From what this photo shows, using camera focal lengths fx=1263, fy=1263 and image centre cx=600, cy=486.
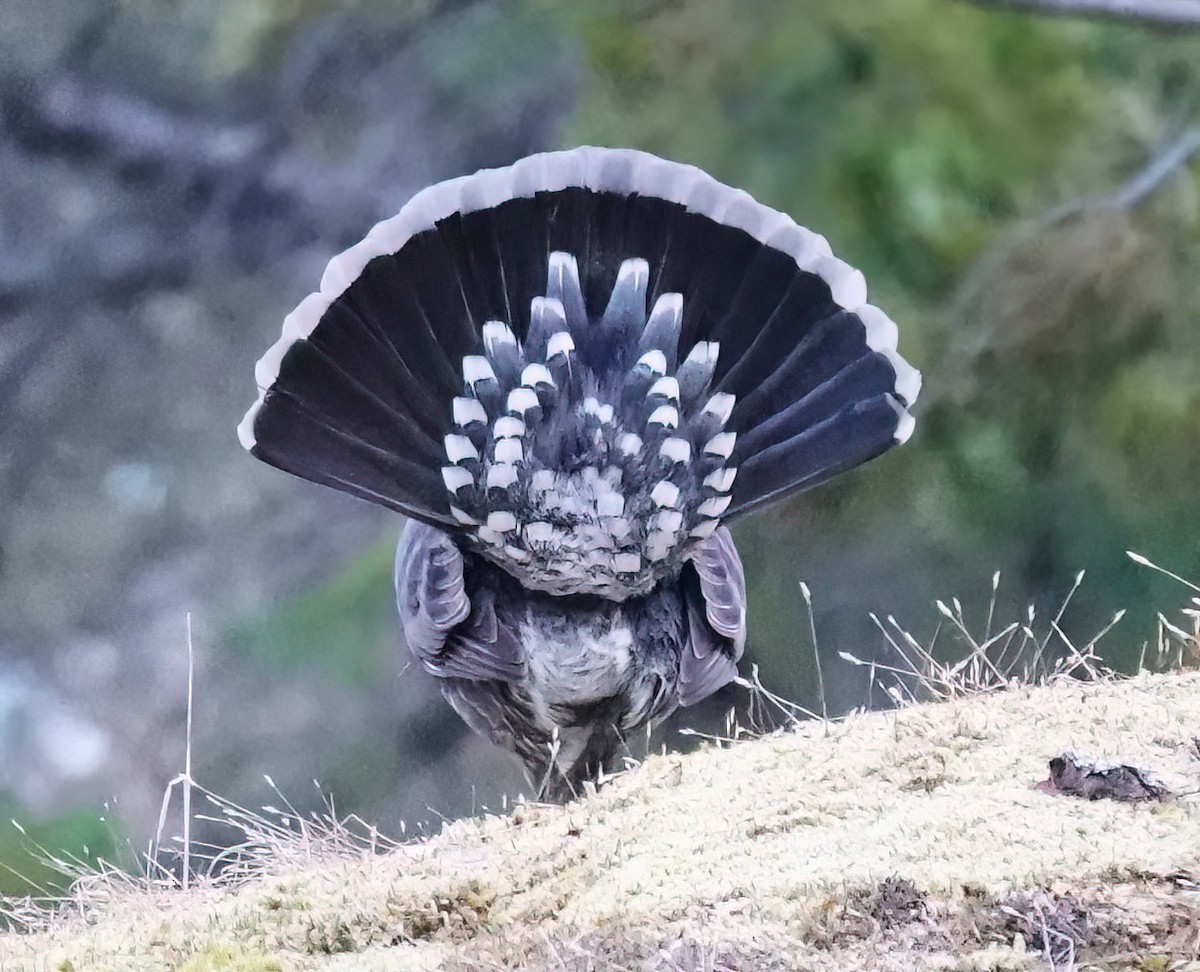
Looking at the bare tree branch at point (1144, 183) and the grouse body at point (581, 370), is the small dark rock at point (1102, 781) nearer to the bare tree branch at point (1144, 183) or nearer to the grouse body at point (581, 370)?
the grouse body at point (581, 370)

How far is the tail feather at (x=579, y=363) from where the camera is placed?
2.74 meters

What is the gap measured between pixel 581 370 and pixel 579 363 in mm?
16

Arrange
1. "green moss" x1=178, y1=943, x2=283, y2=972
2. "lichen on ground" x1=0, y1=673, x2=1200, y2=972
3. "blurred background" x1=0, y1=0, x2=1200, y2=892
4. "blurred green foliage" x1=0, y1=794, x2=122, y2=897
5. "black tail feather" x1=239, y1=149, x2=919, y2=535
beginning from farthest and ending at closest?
1. "blurred background" x1=0, y1=0, x2=1200, y2=892
2. "blurred green foliage" x1=0, y1=794, x2=122, y2=897
3. "black tail feather" x1=239, y1=149, x2=919, y2=535
4. "green moss" x1=178, y1=943, x2=283, y2=972
5. "lichen on ground" x1=0, y1=673, x2=1200, y2=972

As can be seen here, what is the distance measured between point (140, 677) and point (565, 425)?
1599mm

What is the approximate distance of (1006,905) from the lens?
150 cm

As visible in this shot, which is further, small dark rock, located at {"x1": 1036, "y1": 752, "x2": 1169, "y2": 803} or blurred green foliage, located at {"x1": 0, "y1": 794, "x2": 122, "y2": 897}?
blurred green foliage, located at {"x1": 0, "y1": 794, "x2": 122, "y2": 897}

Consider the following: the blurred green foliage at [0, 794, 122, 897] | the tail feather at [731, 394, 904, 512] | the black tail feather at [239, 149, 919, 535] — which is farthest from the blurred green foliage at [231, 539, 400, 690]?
the tail feather at [731, 394, 904, 512]

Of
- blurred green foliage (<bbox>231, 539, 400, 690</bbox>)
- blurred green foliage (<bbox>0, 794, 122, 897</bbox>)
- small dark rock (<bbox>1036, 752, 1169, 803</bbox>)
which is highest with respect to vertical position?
small dark rock (<bbox>1036, 752, 1169, 803</bbox>)

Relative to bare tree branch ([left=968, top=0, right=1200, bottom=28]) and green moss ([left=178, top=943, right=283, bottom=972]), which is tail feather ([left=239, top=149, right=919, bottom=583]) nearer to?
green moss ([left=178, top=943, right=283, bottom=972])

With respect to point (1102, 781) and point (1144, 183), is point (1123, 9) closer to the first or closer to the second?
point (1144, 183)

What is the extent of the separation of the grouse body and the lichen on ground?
631 millimetres

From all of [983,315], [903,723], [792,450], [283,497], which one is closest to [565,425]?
[792,450]

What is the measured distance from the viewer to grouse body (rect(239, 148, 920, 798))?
2.74 metres

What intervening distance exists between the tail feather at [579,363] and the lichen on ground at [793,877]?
0.65 m
